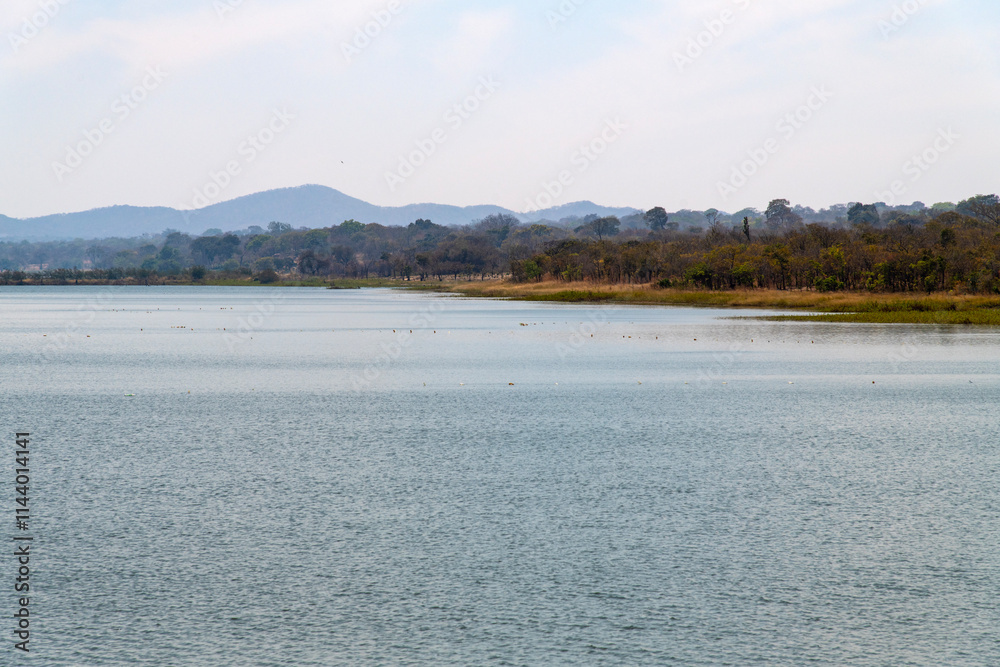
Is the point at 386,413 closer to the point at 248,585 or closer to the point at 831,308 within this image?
the point at 248,585

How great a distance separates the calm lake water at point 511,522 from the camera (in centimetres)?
862

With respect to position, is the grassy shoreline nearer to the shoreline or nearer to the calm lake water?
the shoreline

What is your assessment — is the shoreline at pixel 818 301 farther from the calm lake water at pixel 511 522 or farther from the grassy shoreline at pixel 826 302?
the calm lake water at pixel 511 522

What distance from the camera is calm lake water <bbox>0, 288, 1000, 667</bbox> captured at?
862cm

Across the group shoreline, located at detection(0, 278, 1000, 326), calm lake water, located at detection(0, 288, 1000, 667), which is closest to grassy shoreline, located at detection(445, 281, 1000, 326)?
shoreline, located at detection(0, 278, 1000, 326)

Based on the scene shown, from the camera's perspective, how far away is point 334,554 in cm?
1096

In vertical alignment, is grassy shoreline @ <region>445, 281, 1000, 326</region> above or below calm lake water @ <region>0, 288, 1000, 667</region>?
above

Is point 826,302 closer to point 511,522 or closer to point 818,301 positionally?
point 818,301

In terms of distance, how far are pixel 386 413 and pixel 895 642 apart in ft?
50.0

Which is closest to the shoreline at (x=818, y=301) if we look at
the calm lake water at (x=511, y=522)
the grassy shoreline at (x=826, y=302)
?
the grassy shoreline at (x=826, y=302)

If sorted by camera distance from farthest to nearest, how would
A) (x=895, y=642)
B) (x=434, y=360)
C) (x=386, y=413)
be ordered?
(x=434, y=360) → (x=386, y=413) → (x=895, y=642)

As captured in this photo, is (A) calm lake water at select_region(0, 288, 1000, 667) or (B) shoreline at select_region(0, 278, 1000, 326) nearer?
(A) calm lake water at select_region(0, 288, 1000, 667)

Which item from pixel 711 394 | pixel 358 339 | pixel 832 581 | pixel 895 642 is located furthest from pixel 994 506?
pixel 358 339

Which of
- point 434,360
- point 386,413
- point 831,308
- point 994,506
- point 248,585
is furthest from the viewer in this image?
point 831,308
